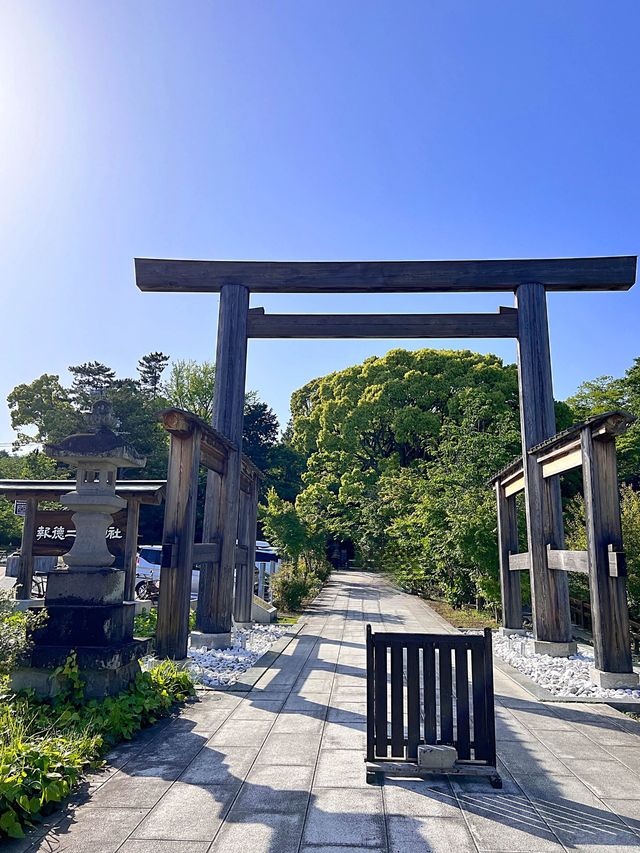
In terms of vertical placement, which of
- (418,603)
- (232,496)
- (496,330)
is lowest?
(418,603)

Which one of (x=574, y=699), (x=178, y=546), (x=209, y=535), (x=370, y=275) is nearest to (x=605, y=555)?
(x=574, y=699)

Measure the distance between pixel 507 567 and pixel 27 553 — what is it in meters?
10.0

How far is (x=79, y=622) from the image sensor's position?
4750 mm

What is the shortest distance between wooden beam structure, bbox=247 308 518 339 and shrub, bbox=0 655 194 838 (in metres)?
5.45

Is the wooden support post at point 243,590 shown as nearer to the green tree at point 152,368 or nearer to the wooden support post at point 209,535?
the wooden support post at point 209,535

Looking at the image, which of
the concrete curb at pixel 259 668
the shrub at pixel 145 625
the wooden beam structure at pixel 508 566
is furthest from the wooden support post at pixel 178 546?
the wooden beam structure at pixel 508 566

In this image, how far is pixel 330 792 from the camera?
11.0 feet

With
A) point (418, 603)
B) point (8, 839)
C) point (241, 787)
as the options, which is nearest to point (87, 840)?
point (8, 839)

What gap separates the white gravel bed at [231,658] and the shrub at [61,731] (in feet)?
2.57

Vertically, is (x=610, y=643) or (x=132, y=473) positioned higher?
(x=132, y=473)

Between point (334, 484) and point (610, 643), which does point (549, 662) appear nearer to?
point (610, 643)

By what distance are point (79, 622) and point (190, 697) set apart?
1551 millimetres

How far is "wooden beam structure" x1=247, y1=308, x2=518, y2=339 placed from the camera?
29.7 ft

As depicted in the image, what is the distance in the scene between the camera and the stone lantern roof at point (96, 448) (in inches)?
206
